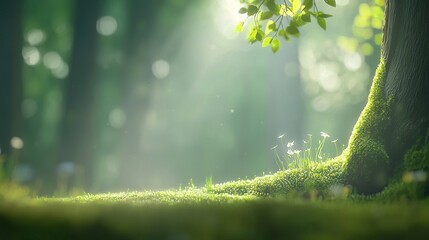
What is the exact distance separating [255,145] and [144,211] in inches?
1509

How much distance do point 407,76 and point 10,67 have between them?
49.9ft

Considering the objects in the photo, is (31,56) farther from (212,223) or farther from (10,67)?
(212,223)

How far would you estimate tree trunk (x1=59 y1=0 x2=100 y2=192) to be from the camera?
19.3 meters

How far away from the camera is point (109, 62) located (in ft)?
98.8

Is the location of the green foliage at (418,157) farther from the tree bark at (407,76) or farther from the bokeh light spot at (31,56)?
the bokeh light spot at (31,56)

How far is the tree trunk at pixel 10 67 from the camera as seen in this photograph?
16609mm

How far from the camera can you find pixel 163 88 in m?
35.3

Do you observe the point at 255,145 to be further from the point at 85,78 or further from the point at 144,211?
the point at 144,211

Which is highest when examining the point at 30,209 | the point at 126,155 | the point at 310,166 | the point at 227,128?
the point at 227,128

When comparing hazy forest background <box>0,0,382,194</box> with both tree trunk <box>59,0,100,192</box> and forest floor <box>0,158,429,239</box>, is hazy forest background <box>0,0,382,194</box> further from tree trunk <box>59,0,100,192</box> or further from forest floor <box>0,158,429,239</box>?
forest floor <box>0,158,429,239</box>

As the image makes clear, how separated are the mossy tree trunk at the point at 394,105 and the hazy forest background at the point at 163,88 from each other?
13.7m

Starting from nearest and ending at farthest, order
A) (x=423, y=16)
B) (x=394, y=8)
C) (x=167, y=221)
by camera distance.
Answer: (x=167, y=221), (x=423, y=16), (x=394, y=8)

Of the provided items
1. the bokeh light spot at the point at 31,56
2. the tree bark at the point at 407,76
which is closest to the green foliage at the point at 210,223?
the tree bark at the point at 407,76

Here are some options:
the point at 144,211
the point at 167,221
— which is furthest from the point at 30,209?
the point at 167,221
